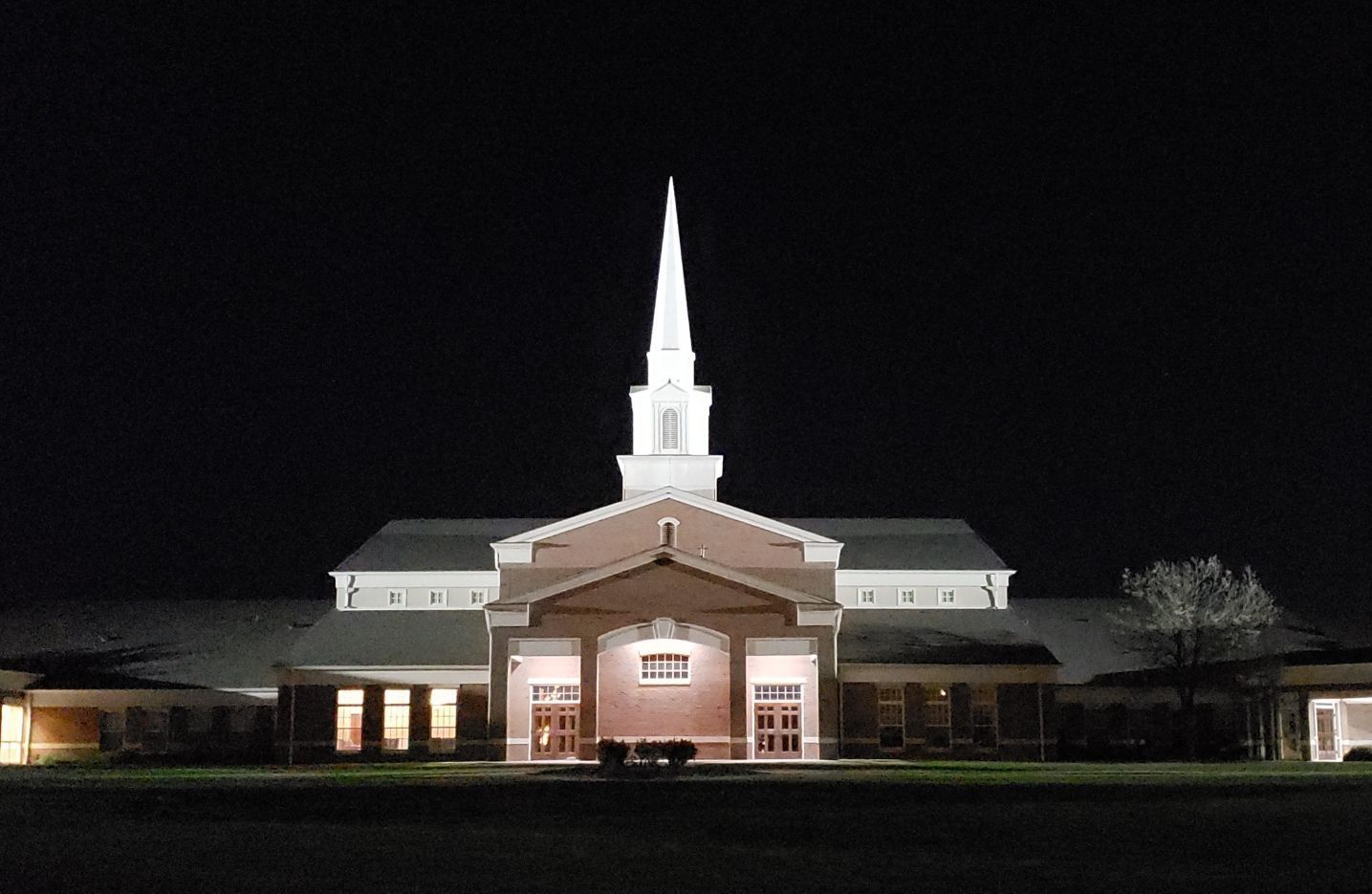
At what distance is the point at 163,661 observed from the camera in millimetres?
54125

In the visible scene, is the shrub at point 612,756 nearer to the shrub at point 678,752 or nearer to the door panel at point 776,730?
the shrub at point 678,752

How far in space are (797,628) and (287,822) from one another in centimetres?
2654

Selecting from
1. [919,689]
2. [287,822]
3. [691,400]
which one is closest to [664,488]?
[691,400]

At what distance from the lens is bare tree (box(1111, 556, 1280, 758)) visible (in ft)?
Result: 168

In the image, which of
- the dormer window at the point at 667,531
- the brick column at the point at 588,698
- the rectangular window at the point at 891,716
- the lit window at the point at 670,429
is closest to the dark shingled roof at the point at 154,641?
the brick column at the point at 588,698

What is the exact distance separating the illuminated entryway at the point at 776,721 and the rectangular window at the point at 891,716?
11.1 ft

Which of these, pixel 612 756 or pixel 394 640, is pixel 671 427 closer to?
pixel 394 640

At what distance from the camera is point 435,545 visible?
5816 centimetres

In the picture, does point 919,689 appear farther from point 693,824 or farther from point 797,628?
point 693,824

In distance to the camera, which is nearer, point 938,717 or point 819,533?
point 938,717

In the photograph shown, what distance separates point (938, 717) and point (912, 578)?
745 centimetres

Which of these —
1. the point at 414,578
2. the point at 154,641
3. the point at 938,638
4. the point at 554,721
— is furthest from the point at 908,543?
the point at 154,641

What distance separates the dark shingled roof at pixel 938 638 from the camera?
160 feet

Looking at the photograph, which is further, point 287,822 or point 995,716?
point 995,716
